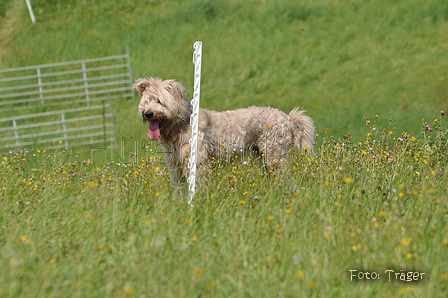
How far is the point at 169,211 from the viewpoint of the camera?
497 centimetres

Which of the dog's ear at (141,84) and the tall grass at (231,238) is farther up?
the dog's ear at (141,84)

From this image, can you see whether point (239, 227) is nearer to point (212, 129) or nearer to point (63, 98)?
point (212, 129)

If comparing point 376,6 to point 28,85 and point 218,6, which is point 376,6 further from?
point 28,85

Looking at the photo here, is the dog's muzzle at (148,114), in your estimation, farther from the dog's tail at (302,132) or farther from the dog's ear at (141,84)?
A: the dog's tail at (302,132)

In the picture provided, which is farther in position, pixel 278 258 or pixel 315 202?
pixel 315 202

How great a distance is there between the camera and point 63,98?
2061 centimetres

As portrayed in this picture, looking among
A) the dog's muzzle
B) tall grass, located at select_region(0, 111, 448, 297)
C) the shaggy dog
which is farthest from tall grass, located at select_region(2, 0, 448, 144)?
tall grass, located at select_region(0, 111, 448, 297)

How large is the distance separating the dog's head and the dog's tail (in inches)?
78.0

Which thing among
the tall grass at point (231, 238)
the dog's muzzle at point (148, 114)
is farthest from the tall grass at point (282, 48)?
the tall grass at point (231, 238)

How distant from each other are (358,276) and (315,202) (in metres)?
1.25

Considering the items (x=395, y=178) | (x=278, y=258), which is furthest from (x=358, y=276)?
(x=395, y=178)

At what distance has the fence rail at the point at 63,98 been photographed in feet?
59.7

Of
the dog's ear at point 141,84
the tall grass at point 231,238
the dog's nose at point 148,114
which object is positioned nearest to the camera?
the tall grass at point 231,238

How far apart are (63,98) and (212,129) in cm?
1435
